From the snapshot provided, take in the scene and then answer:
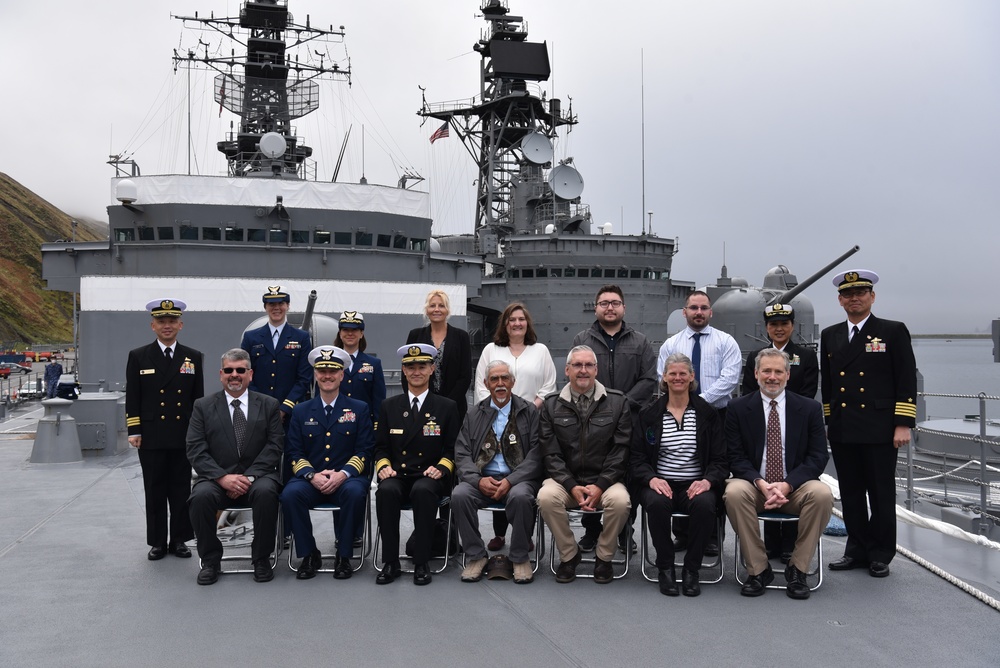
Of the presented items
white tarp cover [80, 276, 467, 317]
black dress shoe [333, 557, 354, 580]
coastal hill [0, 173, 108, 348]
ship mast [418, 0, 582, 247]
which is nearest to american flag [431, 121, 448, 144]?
ship mast [418, 0, 582, 247]

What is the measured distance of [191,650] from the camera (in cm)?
340

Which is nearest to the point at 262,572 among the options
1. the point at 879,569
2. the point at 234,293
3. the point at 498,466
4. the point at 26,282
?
the point at 498,466

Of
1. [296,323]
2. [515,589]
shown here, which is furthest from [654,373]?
[296,323]

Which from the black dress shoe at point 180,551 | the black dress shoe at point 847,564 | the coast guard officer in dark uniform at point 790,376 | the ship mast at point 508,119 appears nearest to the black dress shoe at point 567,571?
the coast guard officer in dark uniform at point 790,376

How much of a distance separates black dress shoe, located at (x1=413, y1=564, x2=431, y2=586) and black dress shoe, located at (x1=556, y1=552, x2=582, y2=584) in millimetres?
723

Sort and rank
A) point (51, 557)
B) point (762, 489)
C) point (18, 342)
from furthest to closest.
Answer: point (18, 342)
point (51, 557)
point (762, 489)

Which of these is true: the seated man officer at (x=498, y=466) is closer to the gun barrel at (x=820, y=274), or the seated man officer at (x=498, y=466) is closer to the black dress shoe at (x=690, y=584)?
the black dress shoe at (x=690, y=584)

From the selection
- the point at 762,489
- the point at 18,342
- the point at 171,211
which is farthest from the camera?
the point at 18,342

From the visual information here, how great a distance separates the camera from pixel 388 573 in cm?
437

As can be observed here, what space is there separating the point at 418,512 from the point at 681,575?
5.03ft

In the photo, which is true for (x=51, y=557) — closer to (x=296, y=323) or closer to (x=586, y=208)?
(x=296, y=323)

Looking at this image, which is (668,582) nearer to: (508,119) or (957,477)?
(957,477)

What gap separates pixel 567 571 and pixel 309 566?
4.83 feet

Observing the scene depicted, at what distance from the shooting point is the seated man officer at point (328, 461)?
4.48m
